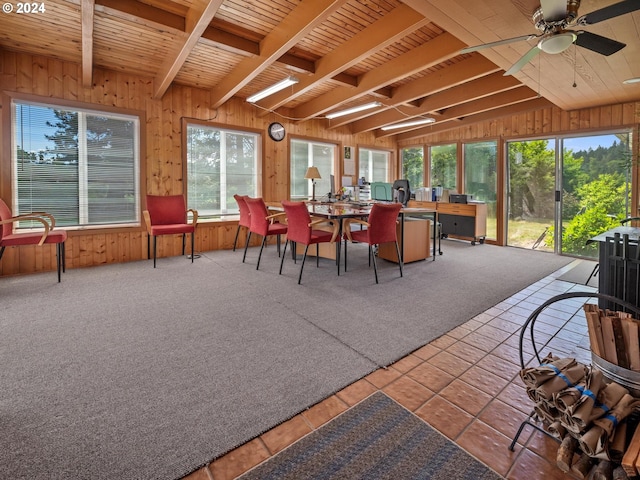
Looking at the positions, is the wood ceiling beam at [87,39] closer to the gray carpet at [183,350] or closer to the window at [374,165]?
the gray carpet at [183,350]

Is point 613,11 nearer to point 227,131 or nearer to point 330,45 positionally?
point 330,45

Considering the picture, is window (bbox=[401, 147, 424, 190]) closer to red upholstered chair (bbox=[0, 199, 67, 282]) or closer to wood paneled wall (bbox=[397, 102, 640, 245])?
wood paneled wall (bbox=[397, 102, 640, 245])

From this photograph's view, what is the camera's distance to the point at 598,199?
5.50m

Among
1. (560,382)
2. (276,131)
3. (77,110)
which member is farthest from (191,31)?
(560,382)

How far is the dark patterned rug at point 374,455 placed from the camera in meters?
1.23

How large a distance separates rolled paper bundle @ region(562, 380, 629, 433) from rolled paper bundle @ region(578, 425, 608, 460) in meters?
0.02

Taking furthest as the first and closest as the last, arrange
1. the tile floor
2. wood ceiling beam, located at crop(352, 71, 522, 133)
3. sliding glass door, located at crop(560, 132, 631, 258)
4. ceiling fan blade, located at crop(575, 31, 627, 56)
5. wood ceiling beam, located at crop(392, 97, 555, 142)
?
1. wood ceiling beam, located at crop(392, 97, 555, 142)
2. sliding glass door, located at crop(560, 132, 631, 258)
3. wood ceiling beam, located at crop(352, 71, 522, 133)
4. ceiling fan blade, located at crop(575, 31, 627, 56)
5. the tile floor

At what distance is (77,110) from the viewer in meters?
4.51

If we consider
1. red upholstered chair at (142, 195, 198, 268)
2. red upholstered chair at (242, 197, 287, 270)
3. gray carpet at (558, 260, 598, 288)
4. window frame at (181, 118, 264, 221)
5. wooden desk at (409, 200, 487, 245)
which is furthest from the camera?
wooden desk at (409, 200, 487, 245)

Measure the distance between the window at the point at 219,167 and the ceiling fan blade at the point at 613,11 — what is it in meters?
5.09

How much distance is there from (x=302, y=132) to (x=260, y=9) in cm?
367

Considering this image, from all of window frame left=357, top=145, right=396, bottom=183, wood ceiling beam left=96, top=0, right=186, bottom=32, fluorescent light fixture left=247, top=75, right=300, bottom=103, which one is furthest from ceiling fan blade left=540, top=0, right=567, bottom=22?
window frame left=357, top=145, right=396, bottom=183

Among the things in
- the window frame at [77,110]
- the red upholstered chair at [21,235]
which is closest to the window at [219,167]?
the window frame at [77,110]

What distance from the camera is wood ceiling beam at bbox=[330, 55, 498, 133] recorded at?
430 cm
